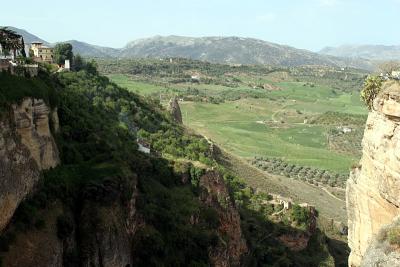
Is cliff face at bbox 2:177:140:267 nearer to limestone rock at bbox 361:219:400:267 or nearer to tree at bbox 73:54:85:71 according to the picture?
limestone rock at bbox 361:219:400:267

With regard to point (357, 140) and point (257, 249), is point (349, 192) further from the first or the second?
point (357, 140)

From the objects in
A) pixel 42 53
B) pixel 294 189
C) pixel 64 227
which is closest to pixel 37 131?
pixel 64 227

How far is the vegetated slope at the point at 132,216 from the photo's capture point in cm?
2398

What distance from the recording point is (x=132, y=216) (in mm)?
29922

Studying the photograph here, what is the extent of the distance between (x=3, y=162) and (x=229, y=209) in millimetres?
23062

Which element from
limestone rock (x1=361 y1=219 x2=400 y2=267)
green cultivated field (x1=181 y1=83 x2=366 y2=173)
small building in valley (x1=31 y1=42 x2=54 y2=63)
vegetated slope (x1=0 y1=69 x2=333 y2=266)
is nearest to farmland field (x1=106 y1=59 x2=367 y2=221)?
green cultivated field (x1=181 y1=83 x2=366 y2=173)

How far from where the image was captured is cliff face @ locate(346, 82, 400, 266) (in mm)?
28078

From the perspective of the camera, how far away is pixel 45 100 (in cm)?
2877

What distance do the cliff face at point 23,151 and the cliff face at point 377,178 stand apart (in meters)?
16.2

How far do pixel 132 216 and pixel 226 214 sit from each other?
13.2 metres

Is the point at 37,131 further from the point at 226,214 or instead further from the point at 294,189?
the point at 294,189

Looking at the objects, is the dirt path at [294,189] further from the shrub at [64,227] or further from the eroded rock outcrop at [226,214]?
the shrub at [64,227]

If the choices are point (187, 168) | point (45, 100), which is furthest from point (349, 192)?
point (45, 100)

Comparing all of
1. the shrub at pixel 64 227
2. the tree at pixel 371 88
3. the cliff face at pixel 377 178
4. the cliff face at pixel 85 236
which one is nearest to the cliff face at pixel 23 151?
the cliff face at pixel 85 236
